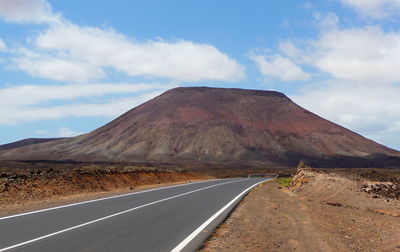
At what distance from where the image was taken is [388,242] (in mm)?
11680

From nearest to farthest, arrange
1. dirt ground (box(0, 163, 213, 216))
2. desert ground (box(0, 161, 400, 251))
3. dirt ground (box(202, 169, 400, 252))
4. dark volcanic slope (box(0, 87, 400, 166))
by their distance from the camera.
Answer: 1. dirt ground (box(202, 169, 400, 252))
2. desert ground (box(0, 161, 400, 251))
3. dirt ground (box(0, 163, 213, 216))
4. dark volcanic slope (box(0, 87, 400, 166))

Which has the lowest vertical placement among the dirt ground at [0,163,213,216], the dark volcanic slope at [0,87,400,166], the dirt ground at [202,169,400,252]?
the dirt ground at [202,169,400,252]

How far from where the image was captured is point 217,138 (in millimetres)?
161875

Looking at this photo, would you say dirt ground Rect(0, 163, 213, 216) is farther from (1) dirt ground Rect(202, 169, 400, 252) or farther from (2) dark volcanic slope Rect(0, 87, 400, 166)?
(2) dark volcanic slope Rect(0, 87, 400, 166)

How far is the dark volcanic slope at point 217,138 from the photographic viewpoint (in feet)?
504

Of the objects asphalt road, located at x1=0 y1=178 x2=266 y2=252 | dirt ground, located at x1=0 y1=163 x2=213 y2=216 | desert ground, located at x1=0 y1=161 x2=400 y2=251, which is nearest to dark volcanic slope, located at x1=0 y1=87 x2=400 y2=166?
dirt ground, located at x1=0 y1=163 x2=213 y2=216

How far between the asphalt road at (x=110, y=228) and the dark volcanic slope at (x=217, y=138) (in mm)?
130156

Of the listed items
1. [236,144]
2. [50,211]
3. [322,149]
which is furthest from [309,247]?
[322,149]

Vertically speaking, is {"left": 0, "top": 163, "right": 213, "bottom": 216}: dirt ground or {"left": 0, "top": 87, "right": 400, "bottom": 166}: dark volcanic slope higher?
{"left": 0, "top": 87, "right": 400, "bottom": 166}: dark volcanic slope

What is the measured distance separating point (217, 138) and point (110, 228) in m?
150

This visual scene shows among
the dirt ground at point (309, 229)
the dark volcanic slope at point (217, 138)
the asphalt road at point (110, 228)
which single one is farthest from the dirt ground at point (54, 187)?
the dark volcanic slope at point (217, 138)

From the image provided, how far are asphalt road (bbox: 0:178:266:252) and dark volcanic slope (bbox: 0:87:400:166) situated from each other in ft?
427

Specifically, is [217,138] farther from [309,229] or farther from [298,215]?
[309,229]

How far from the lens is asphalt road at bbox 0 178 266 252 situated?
30.9ft
